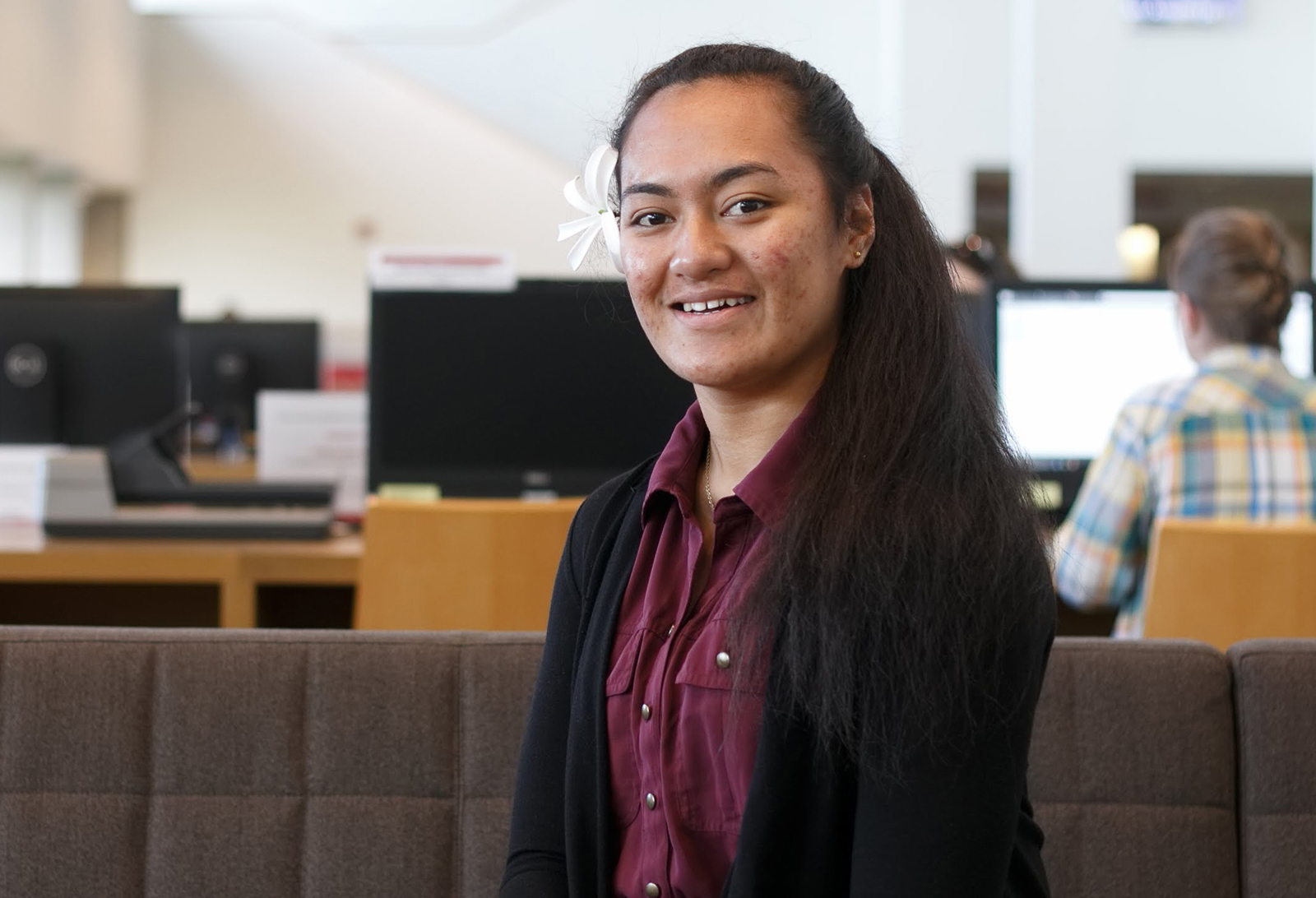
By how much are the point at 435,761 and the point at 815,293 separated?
0.61 meters

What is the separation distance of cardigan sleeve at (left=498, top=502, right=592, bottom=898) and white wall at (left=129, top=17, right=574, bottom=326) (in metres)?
8.13

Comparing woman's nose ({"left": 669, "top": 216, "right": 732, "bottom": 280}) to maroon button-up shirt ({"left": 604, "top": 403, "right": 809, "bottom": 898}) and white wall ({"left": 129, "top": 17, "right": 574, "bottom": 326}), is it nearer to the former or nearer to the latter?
maroon button-up shirt ({"left": 604, "top": 403, "right": 809, "bottom": 898})

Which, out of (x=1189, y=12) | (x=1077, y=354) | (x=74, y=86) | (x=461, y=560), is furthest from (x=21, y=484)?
(x=1189, y=12)

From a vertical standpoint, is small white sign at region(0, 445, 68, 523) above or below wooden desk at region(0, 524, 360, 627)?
above

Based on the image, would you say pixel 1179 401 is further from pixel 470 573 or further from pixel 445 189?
pixel 445 189

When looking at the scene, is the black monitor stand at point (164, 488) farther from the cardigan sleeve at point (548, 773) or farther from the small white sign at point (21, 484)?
the cardigan sleeve at point (548, 773)

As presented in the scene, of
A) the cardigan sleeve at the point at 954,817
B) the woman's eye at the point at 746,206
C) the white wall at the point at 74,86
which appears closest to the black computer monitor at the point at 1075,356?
the woman's eye at the point at 746,206

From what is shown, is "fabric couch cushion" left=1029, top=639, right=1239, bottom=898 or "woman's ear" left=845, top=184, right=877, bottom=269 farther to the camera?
"fabric couch cushion" left=1029, top=639, right=1239, bottom=898

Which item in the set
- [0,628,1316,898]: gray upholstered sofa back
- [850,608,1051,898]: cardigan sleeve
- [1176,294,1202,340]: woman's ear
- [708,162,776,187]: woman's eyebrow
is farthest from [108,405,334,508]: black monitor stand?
[850,608,1051,898]: cardigan sleeve

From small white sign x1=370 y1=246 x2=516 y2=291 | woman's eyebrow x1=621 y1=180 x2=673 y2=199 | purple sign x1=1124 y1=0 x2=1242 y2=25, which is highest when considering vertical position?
purple sign x1=1124 y1=0 x2=1242 y2=25

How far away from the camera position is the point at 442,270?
258 centimetres

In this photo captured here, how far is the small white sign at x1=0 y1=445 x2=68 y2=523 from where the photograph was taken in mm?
2670

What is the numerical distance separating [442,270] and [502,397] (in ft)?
0.86

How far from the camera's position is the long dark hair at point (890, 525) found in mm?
890
